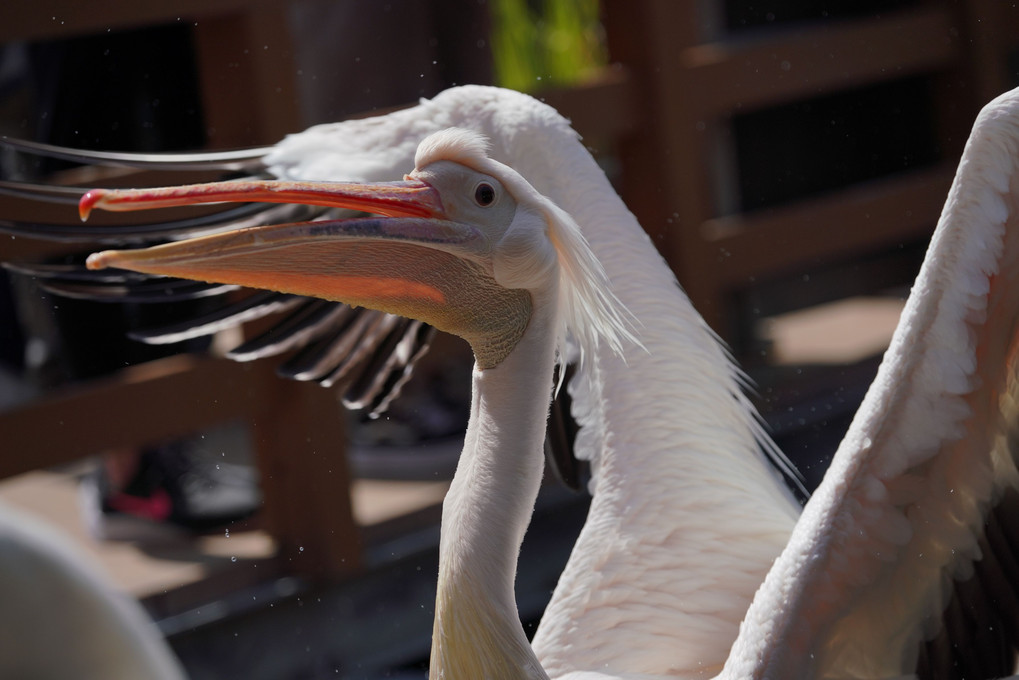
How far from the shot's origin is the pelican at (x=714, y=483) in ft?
4.53

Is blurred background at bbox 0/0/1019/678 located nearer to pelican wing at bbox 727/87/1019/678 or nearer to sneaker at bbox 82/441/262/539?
sneaker at bbox 82/441/262/539

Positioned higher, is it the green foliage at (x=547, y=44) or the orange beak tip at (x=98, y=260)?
the green foliage at (x=547, y=44)

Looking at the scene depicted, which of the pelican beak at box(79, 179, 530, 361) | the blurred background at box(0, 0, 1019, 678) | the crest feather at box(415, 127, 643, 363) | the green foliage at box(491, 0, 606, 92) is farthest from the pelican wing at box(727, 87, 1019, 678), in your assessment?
the green foliage at box(491, 0, 606, 92)

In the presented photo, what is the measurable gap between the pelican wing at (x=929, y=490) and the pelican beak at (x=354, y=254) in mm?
412

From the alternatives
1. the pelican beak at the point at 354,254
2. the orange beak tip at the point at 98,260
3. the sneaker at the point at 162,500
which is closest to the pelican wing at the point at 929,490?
the pelican beak at the point at 354,254

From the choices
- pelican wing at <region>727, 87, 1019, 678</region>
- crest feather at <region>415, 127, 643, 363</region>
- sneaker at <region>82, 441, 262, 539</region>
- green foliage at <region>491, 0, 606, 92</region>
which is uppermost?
green foliage at <region>491, 0, 606, 92</region>

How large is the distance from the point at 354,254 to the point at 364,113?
5.67 ft

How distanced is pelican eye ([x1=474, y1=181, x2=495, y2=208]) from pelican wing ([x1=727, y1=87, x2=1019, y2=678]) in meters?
0.46

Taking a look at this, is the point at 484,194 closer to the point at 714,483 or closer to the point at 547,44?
the point at 714,483

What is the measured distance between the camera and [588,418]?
1.89 metres

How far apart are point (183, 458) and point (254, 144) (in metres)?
0.89

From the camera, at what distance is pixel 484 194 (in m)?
1.39

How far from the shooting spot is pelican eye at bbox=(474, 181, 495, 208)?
1.39 m

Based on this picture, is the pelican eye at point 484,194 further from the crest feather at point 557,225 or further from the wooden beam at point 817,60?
the wooden beam at point 817,60
